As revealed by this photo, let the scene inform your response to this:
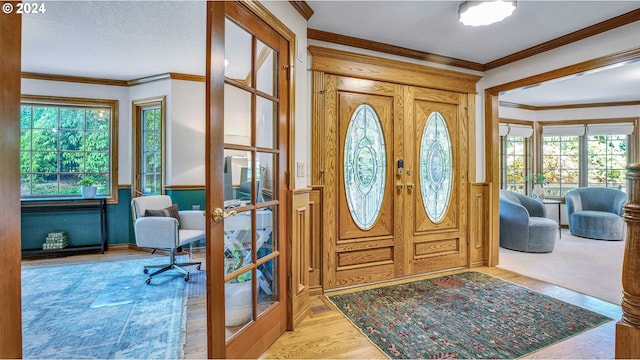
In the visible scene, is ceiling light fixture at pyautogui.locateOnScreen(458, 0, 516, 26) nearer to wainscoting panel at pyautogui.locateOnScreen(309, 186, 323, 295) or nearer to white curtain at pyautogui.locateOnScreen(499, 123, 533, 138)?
wainscoting panel at pyautogui.locateOnScreen(309, 186, 323, 295)

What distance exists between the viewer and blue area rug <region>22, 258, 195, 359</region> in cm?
192

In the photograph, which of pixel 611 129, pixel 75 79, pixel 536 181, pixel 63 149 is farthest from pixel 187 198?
pixel 611 129

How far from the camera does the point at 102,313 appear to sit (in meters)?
2.39

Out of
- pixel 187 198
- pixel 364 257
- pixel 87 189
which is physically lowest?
pixel 364 257

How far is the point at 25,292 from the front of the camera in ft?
9.04

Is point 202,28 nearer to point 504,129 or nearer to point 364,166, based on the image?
point 364,166

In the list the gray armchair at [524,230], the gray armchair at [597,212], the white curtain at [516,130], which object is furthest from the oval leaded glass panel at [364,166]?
the gray armchair at [597,212]

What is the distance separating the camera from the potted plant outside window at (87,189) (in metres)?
4.11

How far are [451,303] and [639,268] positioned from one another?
1.76 metres

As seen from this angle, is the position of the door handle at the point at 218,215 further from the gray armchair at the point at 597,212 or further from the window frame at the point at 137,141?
A: the gray armchair at the point at 597,212

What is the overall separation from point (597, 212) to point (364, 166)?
5.02m

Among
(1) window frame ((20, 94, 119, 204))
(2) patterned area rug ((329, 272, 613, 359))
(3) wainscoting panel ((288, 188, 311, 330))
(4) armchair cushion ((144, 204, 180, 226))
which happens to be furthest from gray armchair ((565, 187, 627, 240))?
(1) window frame ((20, 94, 119, 204))

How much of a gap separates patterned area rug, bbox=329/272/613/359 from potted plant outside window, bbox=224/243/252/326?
2.96 feet

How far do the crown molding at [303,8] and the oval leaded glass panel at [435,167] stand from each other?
5.70 feet
